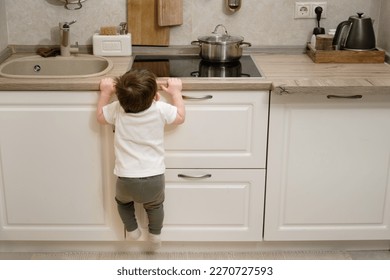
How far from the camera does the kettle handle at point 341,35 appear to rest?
2855mm

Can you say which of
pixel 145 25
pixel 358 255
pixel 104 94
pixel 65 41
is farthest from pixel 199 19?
pixel 358 255

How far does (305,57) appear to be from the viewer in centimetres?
299

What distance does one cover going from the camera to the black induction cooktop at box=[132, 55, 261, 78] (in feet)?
8.67

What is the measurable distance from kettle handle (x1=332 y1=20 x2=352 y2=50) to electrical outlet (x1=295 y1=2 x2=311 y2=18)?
190mm

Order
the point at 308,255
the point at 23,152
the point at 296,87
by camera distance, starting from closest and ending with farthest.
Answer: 1. the point at 296,87
2. the point at 23,152
3. the point at 308,255

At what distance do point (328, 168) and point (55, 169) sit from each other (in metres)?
1.15

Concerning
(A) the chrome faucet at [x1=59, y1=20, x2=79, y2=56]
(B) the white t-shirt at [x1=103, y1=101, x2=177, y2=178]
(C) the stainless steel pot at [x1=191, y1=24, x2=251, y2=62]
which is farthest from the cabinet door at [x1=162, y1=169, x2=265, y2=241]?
(A) the chrome faucet at [x1=59, y1=20, x2=79, y2=56]

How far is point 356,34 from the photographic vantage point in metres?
2.85

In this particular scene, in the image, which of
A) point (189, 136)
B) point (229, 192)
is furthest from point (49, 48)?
point (229, 192)

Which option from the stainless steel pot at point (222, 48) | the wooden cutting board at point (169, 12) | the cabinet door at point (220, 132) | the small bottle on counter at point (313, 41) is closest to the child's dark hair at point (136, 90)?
the cabinet door at point (220, 132)

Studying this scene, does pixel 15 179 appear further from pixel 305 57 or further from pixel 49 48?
pixel 305 57

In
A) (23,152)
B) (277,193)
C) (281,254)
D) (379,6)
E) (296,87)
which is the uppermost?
(379,6)

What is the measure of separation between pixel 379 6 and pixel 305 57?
43 centimetres

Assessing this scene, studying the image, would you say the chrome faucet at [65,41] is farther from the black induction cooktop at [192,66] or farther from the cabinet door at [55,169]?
the cabinet door at [55,169]
